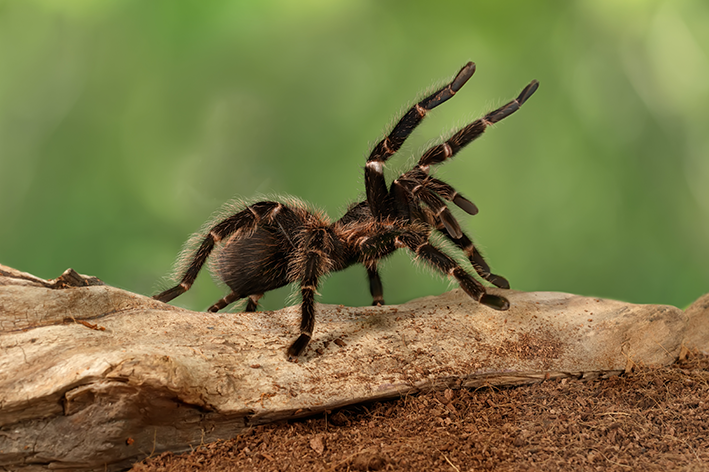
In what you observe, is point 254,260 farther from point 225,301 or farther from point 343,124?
point 343,124

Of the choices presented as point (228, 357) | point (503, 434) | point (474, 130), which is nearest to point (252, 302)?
point (228, 357)

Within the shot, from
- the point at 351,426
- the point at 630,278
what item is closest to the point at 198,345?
the point at 351,426

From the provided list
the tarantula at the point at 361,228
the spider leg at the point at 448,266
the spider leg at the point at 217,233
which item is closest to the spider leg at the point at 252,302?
the tarantula at the point at 361,228

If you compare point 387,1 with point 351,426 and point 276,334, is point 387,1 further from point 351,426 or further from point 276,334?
point 351,426

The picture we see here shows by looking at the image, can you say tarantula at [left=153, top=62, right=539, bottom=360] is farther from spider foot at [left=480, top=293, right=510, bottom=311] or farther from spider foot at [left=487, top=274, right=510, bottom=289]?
spider foot at [left=480, top=293, right=510, bottom=311]

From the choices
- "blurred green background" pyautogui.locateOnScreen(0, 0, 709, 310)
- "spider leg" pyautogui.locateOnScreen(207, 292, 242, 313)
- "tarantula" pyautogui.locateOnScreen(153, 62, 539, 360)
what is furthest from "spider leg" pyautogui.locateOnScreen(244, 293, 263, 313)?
"blurred green background" pyautogui.locateOnScreen(0, 0, 709, 310)

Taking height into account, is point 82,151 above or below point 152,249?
above
